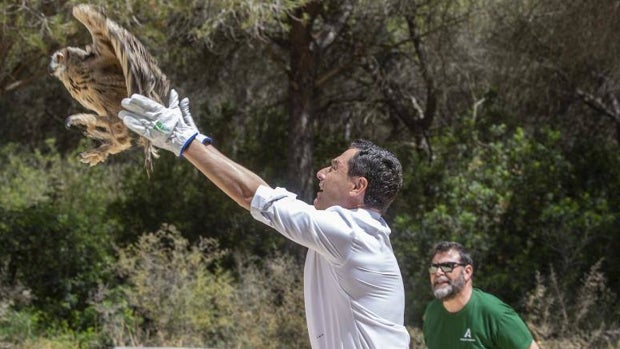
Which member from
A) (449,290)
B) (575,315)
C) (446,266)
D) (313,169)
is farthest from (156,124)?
(313,169)

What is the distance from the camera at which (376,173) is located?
3.39 m

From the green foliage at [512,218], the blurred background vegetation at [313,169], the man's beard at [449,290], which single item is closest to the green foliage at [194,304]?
the blurred background vegetation at [313,169]

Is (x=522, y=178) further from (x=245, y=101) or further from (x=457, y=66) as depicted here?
(x=245, y=101)

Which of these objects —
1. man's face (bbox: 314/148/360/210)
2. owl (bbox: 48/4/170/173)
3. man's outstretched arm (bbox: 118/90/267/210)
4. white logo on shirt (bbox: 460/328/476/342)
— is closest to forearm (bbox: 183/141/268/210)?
man's outstretched arm (bbox: 118/90/267/210)

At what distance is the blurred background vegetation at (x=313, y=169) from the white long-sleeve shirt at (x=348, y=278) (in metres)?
6.60

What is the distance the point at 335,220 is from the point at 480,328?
2703 millimetres

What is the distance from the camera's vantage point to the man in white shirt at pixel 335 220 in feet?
10.3

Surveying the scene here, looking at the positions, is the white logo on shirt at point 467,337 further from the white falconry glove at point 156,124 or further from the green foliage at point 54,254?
the green foliage at point 54,254

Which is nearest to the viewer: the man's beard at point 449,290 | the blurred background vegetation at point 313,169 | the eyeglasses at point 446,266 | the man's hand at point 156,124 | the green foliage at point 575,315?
the man's hand at point 156,124

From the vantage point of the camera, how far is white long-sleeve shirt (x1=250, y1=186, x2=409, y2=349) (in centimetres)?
319

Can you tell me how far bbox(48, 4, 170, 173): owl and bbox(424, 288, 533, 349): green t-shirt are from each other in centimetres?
281

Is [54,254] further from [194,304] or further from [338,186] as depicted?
[338,186]

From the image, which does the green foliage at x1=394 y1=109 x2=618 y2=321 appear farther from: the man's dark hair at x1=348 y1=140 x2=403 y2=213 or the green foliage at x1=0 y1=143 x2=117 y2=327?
the man's dark hair at x1=348 y1=140 x2=403 y2=213

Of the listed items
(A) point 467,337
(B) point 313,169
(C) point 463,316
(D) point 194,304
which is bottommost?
(D) point 194,304
